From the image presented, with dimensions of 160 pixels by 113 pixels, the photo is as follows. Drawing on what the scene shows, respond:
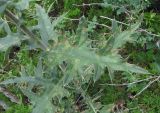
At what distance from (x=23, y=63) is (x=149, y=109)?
44.5 inches

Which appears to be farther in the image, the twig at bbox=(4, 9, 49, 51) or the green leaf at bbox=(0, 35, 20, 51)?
Answer: the green leaf at bbox=(0, 35, 20, 51)

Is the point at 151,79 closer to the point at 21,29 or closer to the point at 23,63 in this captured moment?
the point at 23,63

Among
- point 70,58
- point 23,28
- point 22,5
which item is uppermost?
point 22,5

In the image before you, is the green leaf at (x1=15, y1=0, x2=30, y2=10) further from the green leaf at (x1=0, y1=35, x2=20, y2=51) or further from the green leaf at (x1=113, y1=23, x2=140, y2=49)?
the green leaf at (x1=113, y1=23, x2=140, y2=49)

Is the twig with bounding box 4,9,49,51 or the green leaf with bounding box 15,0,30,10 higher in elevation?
the green leaf with bounding box 15,0,30,10

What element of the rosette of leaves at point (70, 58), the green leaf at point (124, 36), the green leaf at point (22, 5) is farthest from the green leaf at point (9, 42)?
the green leaf at point (124, 36)

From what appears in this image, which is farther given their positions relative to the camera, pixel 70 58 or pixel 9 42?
pixel 9 42

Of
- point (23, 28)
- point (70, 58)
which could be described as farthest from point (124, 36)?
point (23, 28)

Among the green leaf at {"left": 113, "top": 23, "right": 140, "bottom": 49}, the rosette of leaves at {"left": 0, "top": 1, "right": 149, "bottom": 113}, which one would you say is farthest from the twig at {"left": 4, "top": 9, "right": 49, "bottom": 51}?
the green leaf at {"left": 113, "top": 23, "right": 140, "bottom": 49}

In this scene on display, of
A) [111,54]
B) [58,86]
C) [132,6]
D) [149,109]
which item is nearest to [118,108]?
[149,109]

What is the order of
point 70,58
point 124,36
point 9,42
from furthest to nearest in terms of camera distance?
point 124,36
point 9,42
point 70,58

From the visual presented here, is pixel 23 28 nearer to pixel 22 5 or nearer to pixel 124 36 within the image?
pixel 22 5

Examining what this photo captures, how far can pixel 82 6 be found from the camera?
332 cm

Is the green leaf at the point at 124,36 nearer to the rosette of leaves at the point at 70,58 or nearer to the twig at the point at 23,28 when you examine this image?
the rosette of leaves at the point at 70,58
